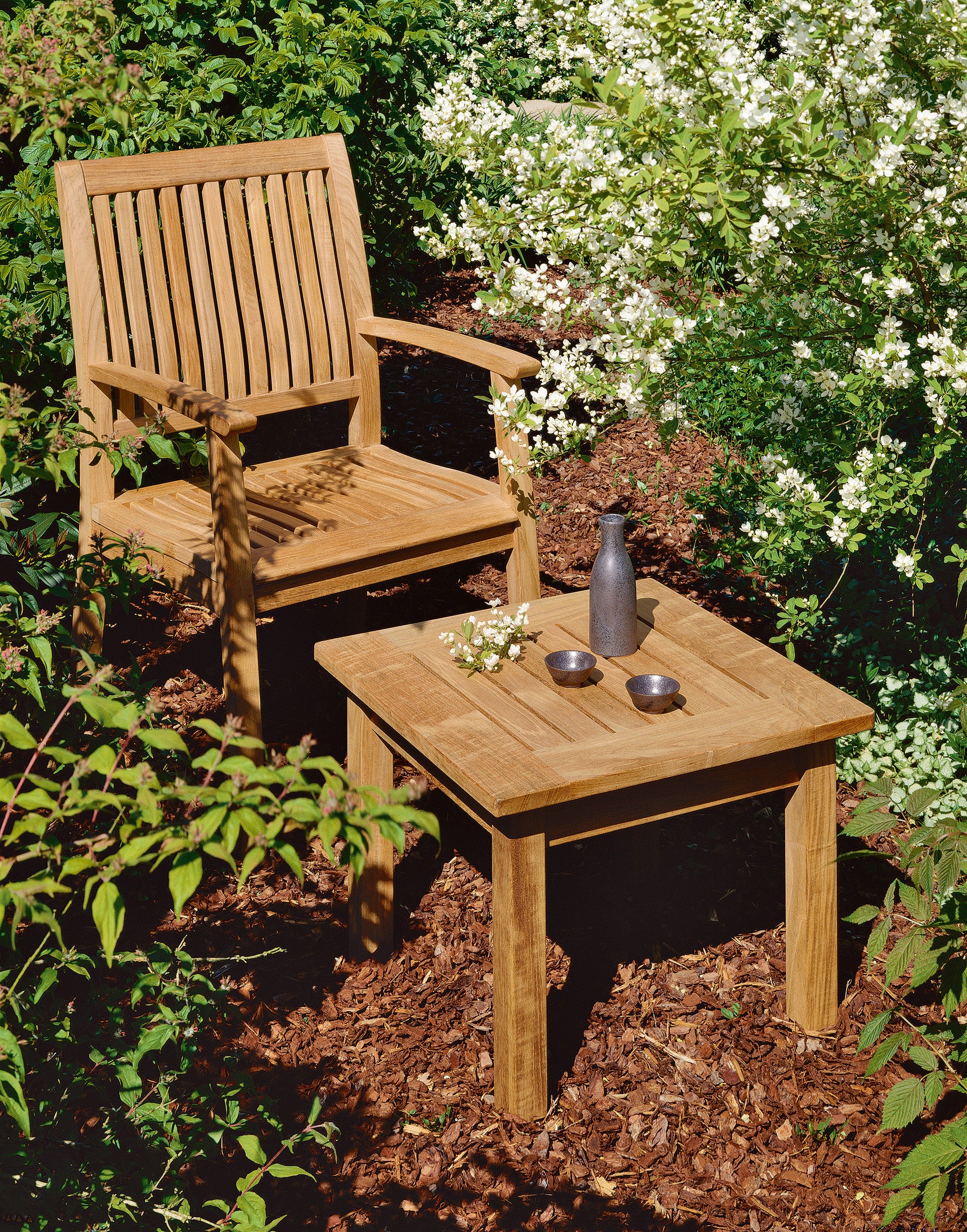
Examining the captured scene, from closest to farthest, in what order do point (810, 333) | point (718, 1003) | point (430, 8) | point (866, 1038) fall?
point (866, 1038), point (718, 1003), point (810, 333), point (430, 8)

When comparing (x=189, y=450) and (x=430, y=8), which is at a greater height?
(x=430, y=8)

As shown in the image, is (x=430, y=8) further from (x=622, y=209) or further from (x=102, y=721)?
(x=102, y=721)

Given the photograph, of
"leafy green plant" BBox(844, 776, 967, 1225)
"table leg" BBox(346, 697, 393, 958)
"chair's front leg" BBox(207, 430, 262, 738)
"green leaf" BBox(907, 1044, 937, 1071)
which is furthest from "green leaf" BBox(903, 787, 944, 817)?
"chair's front leg" BBox(207, 430, 262, 738)

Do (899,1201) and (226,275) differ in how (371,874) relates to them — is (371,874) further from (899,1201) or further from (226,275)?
(226,275)

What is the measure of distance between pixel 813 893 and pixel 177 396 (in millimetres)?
1729

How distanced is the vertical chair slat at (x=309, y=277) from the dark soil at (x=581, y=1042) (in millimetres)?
996

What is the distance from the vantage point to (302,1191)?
215cm

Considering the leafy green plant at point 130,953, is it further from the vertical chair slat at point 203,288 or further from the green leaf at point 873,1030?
the vertical chair slat at point 203,288

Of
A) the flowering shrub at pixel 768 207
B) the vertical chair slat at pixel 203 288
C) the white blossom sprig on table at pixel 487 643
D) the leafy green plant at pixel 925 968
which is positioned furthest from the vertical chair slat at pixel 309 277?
the leafy green plant at pixel 925 968

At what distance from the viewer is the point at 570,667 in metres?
2.40

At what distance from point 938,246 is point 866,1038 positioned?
1407 millimetres

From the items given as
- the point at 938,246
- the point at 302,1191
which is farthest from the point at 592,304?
the point at 302,1191

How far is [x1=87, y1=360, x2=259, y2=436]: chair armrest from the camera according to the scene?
105 inches

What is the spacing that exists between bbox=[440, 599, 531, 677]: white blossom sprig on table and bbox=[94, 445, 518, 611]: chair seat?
47cm
